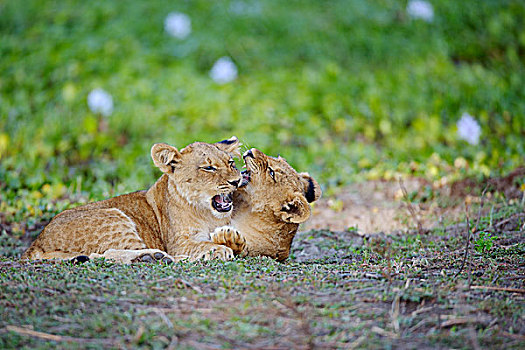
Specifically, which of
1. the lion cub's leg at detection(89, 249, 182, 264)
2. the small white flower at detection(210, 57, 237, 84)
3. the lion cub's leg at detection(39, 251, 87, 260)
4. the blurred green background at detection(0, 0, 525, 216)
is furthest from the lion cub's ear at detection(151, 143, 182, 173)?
the small white flower at detection(210, 57, 237, 84)

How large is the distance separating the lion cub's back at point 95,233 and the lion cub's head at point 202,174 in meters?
0.54

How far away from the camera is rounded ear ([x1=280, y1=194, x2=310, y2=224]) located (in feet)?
18.4

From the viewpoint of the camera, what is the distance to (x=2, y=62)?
1152 cm

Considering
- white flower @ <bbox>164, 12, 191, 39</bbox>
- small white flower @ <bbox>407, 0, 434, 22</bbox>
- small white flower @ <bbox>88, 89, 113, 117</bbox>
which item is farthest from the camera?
small white flower @ <bbox>407, 0, 434, 22</bbox>

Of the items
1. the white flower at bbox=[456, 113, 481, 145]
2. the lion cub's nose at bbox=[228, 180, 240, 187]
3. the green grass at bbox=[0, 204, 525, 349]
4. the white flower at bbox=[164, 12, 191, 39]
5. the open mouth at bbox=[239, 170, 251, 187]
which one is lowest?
the green grass at bbox=[0, 204, 525, 349]

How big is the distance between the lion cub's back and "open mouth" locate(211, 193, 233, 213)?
2.30ft

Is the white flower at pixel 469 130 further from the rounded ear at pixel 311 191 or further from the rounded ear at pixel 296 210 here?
the rounded ear at pixel 296 210

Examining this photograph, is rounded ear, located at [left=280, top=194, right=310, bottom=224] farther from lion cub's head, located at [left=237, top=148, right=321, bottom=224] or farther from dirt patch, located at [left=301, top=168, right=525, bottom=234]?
dirt patch, located at [left=301, top=168, right=525, bottom=234]

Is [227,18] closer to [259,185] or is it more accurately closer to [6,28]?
[6,28]

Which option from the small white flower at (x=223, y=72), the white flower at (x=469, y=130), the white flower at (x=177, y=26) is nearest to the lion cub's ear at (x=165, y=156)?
the white flower at (x=469, y=130)

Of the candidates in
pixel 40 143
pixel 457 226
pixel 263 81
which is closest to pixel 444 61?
pixel 263 81

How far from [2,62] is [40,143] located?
2.80 m

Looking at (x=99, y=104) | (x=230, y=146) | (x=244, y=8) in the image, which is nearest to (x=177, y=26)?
(x=244, y=8)

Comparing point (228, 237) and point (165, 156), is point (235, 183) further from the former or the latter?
point (165, 156)
